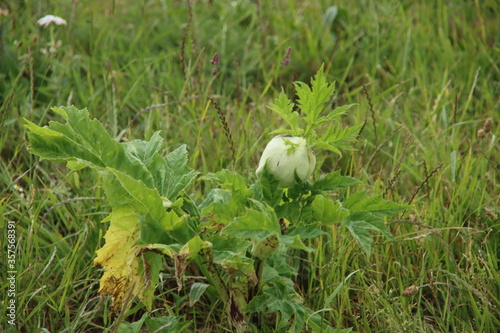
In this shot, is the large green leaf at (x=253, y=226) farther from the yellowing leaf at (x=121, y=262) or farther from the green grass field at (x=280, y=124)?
the green grass field at (x=280, y=124)

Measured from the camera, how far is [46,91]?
9.42 ft

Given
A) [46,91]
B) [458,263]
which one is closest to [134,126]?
[46,91]

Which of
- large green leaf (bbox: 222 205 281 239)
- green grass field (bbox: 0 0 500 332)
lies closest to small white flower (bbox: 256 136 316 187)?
large green leaf (bbox: 222 205 281 239)

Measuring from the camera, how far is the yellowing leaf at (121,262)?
143 centimetres

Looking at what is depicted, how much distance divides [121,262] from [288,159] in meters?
0.52

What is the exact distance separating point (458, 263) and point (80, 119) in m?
1.42

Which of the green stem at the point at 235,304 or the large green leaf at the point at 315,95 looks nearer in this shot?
the large green leaf at the point at 315,95

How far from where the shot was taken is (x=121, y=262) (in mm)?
1444

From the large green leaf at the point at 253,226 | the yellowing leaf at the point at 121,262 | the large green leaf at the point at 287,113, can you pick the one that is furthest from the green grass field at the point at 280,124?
the large green leaf at the point at 287,113

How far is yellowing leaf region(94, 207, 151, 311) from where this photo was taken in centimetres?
143

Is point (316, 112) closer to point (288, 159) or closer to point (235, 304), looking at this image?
point (288, 159)

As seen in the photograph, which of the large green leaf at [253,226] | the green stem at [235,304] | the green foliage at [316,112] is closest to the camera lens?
the large green leaf at [253,226]

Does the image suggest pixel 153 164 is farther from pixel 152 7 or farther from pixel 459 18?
pixel 459 18

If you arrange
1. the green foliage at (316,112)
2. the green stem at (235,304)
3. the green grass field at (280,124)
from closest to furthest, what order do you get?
1. the green foliage at (316,112)
2. the green stem at (235,304)
3. the green grass field at (280,124)
